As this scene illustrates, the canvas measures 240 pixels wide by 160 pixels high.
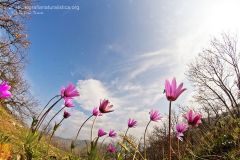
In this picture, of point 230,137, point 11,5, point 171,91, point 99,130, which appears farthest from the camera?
point 11,5

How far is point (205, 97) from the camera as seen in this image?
42250 millimetres

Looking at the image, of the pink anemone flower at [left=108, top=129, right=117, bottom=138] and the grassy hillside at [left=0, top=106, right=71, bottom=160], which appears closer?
the grassy hillside at [left=0, top=106, right=71, bottom=160]

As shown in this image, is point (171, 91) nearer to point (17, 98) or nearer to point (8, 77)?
point (8, 77)

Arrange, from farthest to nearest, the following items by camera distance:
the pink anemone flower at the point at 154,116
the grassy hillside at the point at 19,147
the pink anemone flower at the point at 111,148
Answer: the pink anemone flower at the point at 111,148 < the pink anemone flower at the point at 154,116 < the grassy hillside at the point at 19,147

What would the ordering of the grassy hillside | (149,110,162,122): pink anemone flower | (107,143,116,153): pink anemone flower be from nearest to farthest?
the grassy hillside
(149,110,162,122): pink anemone flower
(107,143,116,153): pink anemone flower

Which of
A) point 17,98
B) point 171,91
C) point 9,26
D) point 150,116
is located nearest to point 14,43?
point 9,26

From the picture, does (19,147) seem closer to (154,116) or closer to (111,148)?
(111,148)

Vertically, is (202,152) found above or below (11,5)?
below

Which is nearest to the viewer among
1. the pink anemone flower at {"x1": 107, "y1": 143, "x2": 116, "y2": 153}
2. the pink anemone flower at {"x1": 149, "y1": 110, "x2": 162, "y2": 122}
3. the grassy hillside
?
the grassy hillside

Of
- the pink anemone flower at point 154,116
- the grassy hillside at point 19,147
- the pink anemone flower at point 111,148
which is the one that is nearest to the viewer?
the grassy hillside at point 19,147

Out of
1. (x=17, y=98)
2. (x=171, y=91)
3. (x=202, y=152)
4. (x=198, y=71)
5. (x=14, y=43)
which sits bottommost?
(x=171, y=91)

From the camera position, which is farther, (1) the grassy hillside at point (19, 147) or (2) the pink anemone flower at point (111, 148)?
(2) the pink anemone flower at point (111, 148)

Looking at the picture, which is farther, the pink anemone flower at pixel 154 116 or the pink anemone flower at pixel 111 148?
the pink anemone flower at pixel 111 148

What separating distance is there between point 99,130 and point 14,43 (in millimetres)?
24059
